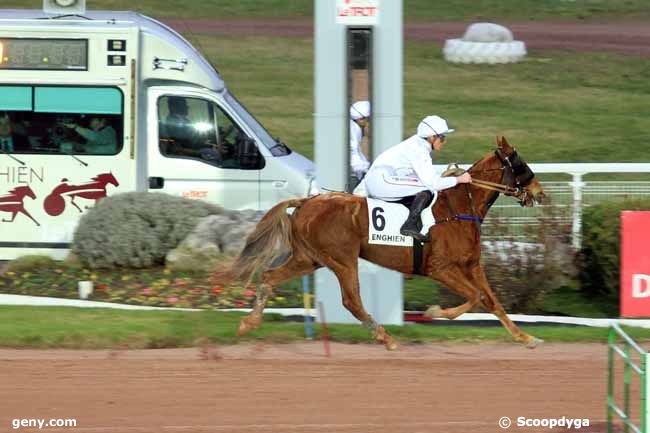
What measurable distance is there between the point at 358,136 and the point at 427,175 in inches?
56.6

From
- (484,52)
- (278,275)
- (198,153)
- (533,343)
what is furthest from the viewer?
(484,52)

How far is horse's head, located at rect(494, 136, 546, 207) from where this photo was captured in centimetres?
1159

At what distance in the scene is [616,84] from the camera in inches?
1043

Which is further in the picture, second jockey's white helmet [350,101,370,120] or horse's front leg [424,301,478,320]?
second jockey's white helmet [350,101,370,120]

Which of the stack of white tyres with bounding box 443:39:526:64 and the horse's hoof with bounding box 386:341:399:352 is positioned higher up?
the stack of white tyres with bounding box 443:39:526:64

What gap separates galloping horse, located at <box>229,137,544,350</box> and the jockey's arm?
10.8 inches

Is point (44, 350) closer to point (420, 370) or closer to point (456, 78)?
point (420, 370)

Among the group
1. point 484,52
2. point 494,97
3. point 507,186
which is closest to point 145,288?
point 507,186

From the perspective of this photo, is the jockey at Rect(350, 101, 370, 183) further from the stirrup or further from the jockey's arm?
the stirrup

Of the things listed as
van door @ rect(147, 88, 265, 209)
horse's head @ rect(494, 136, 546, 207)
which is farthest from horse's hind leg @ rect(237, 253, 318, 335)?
van door @ rect(147, 88, 265, 209)

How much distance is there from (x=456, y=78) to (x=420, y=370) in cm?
1656

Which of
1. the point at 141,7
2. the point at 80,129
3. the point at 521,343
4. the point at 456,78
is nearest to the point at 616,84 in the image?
the point at 456,78

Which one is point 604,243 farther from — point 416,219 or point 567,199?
point 416,219

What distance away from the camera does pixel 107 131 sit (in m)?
15.3
